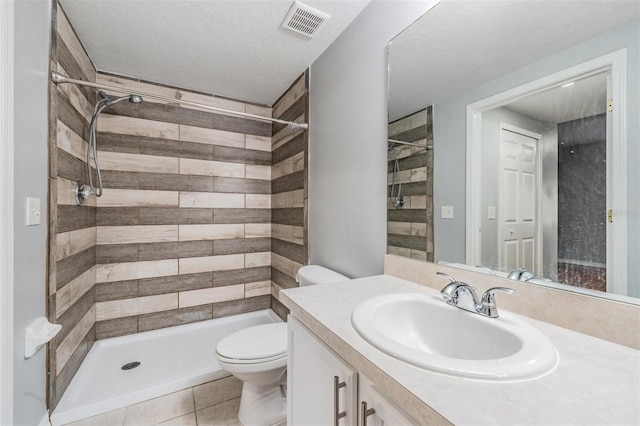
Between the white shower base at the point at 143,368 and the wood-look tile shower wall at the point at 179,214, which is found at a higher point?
the wood-look tile shower wall at the point at 179,214

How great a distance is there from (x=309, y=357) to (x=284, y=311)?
1.69 metres

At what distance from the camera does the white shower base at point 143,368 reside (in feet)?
5.15

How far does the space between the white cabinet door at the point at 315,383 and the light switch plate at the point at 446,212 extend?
0.72 meters

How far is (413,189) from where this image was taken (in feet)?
4.10

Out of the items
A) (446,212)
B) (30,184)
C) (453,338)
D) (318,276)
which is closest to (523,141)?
(446,212)

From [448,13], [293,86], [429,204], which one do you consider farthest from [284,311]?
[448,13]

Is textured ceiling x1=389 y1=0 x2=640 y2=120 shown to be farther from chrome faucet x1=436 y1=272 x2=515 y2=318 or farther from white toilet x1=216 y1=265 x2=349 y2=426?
white toilet x1=216 y1=265 x2=349 y2=426

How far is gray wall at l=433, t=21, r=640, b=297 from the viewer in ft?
2.09

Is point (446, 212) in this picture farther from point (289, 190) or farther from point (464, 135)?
point (289, 190)

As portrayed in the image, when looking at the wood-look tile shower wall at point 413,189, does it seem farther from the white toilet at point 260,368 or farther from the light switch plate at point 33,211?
the light switch plate at point 33,211

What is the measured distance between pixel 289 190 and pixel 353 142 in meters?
1.00

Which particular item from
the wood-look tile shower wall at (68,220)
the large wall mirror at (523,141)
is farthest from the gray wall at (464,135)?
the wood-look tile shower wall at (68,220)

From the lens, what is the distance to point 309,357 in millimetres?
877

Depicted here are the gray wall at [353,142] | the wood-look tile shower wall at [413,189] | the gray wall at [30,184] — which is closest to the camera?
the gray wall at [30,184]
